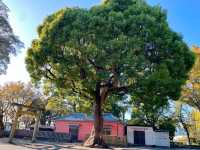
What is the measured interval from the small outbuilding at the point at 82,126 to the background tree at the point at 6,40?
66.9ft

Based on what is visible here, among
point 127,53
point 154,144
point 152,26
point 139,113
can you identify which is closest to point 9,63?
point 127,53

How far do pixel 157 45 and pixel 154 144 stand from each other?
1792 cm

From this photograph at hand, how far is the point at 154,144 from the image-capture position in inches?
1281

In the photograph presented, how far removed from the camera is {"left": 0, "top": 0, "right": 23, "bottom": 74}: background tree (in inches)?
552

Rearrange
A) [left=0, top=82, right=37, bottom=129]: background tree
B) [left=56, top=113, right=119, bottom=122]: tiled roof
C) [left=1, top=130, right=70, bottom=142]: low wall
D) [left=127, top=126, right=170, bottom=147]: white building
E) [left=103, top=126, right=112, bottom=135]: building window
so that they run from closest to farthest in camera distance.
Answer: [left=1, top=130, right=70, bottom=142]: low wall, [left=127, top=126, right=170, bottom=147]: white building, [left=103, top=126, right=112, bottom=135]: building window, [left=56, top=113, right=119, bottom=122]: tiled roof, [left=0, top=82, right=37, bottom=129]: background tree

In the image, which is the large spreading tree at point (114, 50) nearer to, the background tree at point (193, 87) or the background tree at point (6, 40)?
the background tree at point (6, 40)

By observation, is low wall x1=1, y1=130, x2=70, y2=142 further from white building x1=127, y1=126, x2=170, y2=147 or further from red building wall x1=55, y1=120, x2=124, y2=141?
white building x1=127, y1=126, x2=170, y2=147

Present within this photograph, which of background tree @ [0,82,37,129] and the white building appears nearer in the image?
the white building

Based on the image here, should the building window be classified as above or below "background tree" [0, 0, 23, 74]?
below

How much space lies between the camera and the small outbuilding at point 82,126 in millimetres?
33938

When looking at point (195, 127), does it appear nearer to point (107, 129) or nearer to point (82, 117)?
point (107, 129)

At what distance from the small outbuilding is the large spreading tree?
1338 centimetres

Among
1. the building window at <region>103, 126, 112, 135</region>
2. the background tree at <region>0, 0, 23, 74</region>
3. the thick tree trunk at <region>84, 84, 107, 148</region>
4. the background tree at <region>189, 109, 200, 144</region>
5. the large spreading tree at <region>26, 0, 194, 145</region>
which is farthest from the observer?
the background tree at <region>189, 109, 200, 144</region>

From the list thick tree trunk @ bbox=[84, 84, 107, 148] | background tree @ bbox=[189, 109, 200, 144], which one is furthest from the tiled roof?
thick tree trunk @ bbox=[84, 84, 107, 148]
